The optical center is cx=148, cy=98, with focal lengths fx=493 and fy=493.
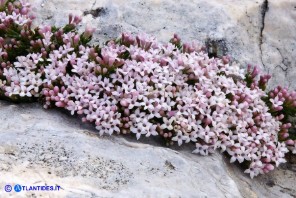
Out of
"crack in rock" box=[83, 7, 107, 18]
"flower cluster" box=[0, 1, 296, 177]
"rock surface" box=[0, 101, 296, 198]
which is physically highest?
"crack in rock" box=[83, 7, 107, 18]

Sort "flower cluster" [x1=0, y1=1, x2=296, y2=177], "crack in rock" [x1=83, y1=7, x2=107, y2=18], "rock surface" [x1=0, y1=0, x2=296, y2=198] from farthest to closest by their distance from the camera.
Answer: "crack in rock" [x1=83, y1=7, x2=107, y2=18], "flower cluster" [x1=0, y1=1, x2=296, y2=177], "rock surface" [x1=0, y1=0, x2=296, y2=198]

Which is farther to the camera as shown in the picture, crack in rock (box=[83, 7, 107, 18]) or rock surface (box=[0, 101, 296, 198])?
crack in rock (box=[83, 7, 107, 18])

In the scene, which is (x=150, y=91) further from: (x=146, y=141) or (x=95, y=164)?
(x=95, y=164)

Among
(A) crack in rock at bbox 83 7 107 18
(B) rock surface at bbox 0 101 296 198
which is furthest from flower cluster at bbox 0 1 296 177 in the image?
(A) crack in rock at bbox 83 7 107 18

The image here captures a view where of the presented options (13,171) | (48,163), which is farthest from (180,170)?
(13,171)

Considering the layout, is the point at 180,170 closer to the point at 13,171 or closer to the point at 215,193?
the point at 215,193

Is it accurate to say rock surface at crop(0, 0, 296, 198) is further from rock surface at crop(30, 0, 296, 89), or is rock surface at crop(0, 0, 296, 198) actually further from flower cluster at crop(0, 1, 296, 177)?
flower cluster at crop(0, 1, 296, 177)

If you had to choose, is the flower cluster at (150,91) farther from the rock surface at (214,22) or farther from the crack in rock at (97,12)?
the crack in rock at (97,12)
